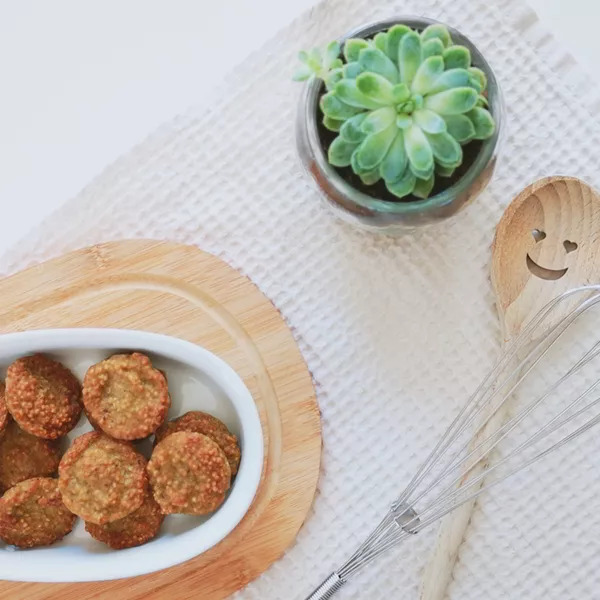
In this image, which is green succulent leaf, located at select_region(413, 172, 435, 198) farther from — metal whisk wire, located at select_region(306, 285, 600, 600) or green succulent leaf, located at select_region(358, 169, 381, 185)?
→ metal whisk wire, located at select_region(306, 285, 600, 600)

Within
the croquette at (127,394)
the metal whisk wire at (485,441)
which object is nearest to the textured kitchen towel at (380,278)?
the metal whisk wire at (485,441)

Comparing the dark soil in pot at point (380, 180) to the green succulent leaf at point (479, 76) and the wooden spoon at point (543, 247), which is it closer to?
the green succulent leaf at point (479, 76)

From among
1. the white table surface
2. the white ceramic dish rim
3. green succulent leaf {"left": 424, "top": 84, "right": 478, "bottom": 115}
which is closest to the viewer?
green succulent leaf {"left": 424, "top": 84, "right": 478, "bottom": 115}

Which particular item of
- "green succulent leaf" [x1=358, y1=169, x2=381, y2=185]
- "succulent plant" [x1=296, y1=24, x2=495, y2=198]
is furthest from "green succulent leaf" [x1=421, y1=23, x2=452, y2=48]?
"green succulent leaf" [x1=358, y1=169, x2=381, y2=185]

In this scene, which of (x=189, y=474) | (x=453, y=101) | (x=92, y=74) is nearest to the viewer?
(x=453, y=101)

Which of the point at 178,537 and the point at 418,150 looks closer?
the point at 418,150

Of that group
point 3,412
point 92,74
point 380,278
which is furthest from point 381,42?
point 3,412

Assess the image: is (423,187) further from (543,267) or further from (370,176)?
(543,267)
